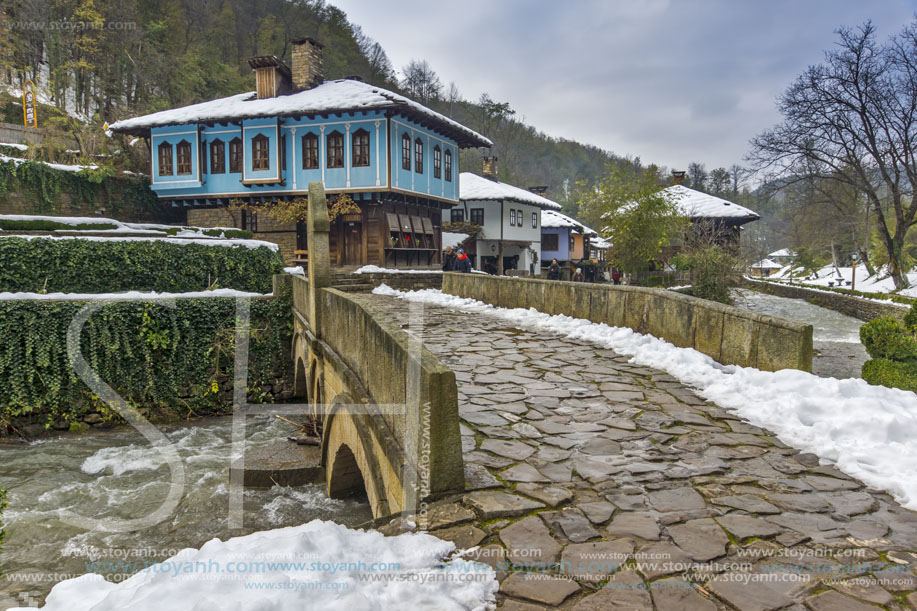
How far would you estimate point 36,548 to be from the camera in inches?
300

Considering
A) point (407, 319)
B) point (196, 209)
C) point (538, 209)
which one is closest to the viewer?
point (407, 319)

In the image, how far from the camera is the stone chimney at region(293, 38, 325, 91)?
24.2 meters

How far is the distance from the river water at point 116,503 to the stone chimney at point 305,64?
17973mm

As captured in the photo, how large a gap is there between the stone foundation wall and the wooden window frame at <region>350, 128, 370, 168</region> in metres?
18.5

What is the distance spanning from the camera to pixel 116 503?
901cm

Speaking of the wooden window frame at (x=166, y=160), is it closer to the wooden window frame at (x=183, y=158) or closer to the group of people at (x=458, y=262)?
the wooden window frame at (x=183, y=158)

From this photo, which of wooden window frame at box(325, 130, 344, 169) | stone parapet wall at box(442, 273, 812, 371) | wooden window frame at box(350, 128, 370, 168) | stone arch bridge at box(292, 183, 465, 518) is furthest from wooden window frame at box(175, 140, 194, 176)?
stone arch bridge at box(292, 183, 465, 518)

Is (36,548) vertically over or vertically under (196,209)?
under

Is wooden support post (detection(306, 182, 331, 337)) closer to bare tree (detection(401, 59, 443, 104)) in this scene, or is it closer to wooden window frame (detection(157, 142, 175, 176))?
wooden window frame (detection(157, 142, 175, 176))

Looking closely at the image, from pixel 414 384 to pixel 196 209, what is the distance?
25518 mm

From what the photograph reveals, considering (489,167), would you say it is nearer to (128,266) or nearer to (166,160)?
(166,160)

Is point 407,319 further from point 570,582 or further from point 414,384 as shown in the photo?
point 570,582

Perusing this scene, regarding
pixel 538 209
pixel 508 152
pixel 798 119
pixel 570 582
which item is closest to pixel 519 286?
pixel 570 582

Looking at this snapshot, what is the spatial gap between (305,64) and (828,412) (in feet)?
83.2
